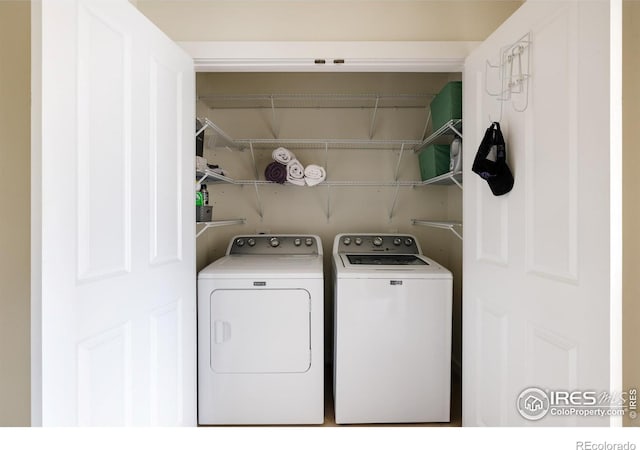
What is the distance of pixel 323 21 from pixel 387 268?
1.51 m

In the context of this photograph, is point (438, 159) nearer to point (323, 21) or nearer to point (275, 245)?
point (323, 21)

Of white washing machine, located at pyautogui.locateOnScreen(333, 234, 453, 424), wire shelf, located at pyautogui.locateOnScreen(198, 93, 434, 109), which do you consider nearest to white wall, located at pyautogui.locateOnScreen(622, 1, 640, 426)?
white washing machine, located at pyautogui.locateOnScreen(333, 234, 453, 424)

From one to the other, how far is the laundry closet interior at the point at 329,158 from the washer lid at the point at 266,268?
0.45 metres

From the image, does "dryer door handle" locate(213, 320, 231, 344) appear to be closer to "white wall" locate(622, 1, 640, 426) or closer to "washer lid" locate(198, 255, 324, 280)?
"washer lid" locate(198, 255, 324, 280)

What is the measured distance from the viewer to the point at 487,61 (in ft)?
4.84

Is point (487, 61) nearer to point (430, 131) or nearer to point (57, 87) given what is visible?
point (430, 131)

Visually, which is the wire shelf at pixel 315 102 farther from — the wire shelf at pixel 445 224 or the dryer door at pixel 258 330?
the dryer door at pixel 258 330

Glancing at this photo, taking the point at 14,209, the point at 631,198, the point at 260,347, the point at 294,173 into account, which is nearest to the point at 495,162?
the point at 631,198

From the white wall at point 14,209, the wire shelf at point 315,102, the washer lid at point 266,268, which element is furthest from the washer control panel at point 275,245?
the white wall at point 14,209

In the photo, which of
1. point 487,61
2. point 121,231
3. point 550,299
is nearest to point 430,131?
point 487,61

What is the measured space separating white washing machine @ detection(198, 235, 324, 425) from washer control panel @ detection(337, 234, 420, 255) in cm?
71

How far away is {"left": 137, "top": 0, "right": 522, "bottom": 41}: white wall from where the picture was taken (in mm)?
1746

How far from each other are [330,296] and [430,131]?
5.53 ft

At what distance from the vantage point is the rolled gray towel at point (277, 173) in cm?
244
